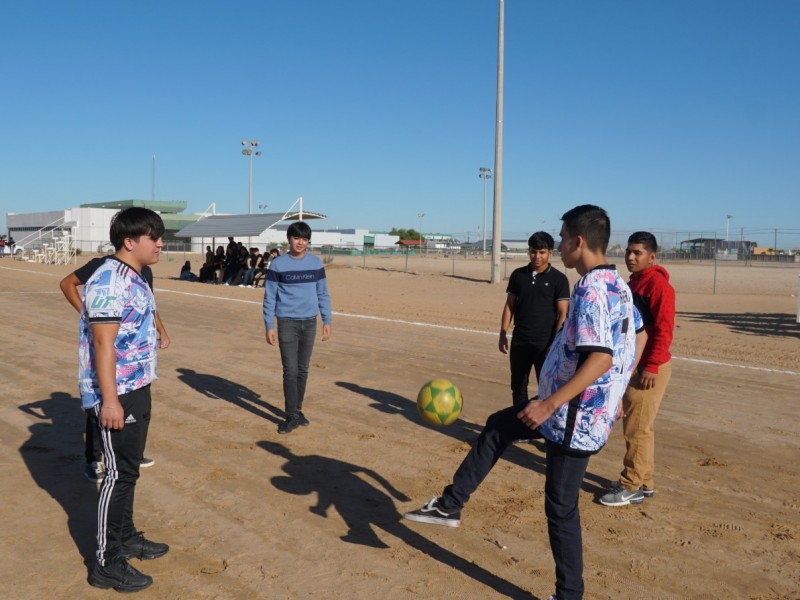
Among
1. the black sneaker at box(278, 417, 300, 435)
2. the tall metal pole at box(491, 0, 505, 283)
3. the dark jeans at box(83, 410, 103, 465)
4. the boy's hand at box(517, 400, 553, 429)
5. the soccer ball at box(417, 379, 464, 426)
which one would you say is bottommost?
the black sneaker at box(278, 417, 300, 435)

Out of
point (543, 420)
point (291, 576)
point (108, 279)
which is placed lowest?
point (291, 576)

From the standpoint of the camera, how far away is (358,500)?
16.2ft

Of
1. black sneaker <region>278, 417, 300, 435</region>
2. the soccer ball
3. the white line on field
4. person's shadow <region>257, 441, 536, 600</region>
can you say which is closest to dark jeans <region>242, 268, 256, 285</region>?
the white line on field

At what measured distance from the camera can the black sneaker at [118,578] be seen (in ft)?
11.8

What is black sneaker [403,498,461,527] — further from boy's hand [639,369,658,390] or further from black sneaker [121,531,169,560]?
boy's hand [639,369,658,390]

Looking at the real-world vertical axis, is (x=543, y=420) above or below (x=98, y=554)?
above

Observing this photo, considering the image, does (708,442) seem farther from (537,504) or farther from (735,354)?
(735,354)

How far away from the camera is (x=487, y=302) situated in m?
20.9

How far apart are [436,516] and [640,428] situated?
189 cm

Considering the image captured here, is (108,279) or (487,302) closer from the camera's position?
(108,279)

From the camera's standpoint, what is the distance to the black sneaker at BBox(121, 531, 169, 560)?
153 inches

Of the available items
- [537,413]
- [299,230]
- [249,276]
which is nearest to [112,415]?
[537,413]

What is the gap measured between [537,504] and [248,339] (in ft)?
27.4

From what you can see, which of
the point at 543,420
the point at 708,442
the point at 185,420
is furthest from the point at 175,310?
the point at 543,420
